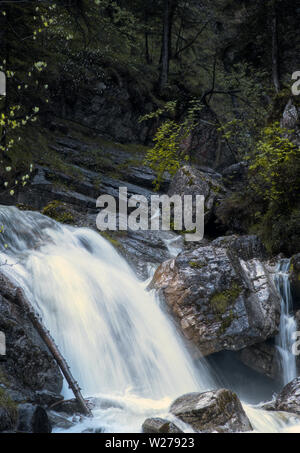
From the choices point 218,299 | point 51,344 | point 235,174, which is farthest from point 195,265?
point 235,174

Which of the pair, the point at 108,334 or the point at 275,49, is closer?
the point at 108,334

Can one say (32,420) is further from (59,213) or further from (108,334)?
(59,213)

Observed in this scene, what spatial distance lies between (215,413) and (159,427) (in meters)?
0.95

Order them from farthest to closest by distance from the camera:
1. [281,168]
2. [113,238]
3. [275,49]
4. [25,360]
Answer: [275,49] → [281,168] → [113,238] → [25,360]

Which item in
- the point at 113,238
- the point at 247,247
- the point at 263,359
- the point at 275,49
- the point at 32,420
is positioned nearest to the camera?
the point at 32,420

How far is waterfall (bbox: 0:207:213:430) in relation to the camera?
6.72m

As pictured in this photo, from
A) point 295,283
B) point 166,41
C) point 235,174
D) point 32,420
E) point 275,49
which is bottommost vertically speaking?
point 32,420

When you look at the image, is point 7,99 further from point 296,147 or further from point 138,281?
point 296,147

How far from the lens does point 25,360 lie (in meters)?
5.56

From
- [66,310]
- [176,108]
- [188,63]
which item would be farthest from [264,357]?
[188,63]

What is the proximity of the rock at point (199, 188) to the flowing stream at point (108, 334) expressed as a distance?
532 centimetres

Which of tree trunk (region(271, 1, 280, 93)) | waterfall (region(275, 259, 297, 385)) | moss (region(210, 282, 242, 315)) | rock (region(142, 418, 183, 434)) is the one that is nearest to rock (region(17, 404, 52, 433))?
rock (region(142, 418, 183, 434))

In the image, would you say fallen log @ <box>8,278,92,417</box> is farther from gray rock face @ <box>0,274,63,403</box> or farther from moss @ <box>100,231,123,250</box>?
moss @ <box>100,231,123,250</box>

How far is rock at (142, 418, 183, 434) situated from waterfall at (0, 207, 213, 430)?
3.44ft
